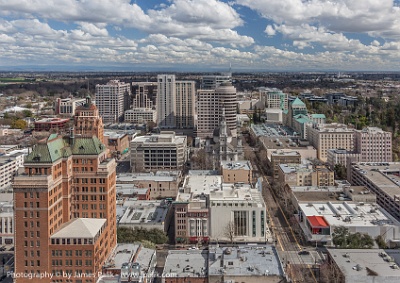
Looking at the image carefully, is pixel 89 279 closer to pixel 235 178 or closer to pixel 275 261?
pixel 275 261

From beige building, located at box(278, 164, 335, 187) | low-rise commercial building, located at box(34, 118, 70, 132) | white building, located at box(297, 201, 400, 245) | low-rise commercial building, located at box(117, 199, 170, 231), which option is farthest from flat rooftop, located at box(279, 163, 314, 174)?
low-rise commercial building, located at box(34, 118, 70, 132)

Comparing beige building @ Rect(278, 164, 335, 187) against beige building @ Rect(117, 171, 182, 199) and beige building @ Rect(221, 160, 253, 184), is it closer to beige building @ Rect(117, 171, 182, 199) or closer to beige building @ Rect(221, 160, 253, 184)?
beige building @ Rect(221, 160, 253, 184)

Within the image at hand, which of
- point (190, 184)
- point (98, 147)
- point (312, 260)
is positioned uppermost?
point (98, 147)

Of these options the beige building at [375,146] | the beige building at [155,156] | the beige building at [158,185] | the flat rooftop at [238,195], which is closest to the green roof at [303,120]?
the beige building at [375,146]

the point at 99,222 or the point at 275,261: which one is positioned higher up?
the point at 99,222

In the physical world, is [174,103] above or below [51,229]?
above

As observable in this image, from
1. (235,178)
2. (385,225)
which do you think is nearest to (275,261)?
(385,225)

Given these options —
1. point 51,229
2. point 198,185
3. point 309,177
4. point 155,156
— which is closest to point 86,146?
point 51,229

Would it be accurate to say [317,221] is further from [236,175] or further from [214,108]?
[214,108]
